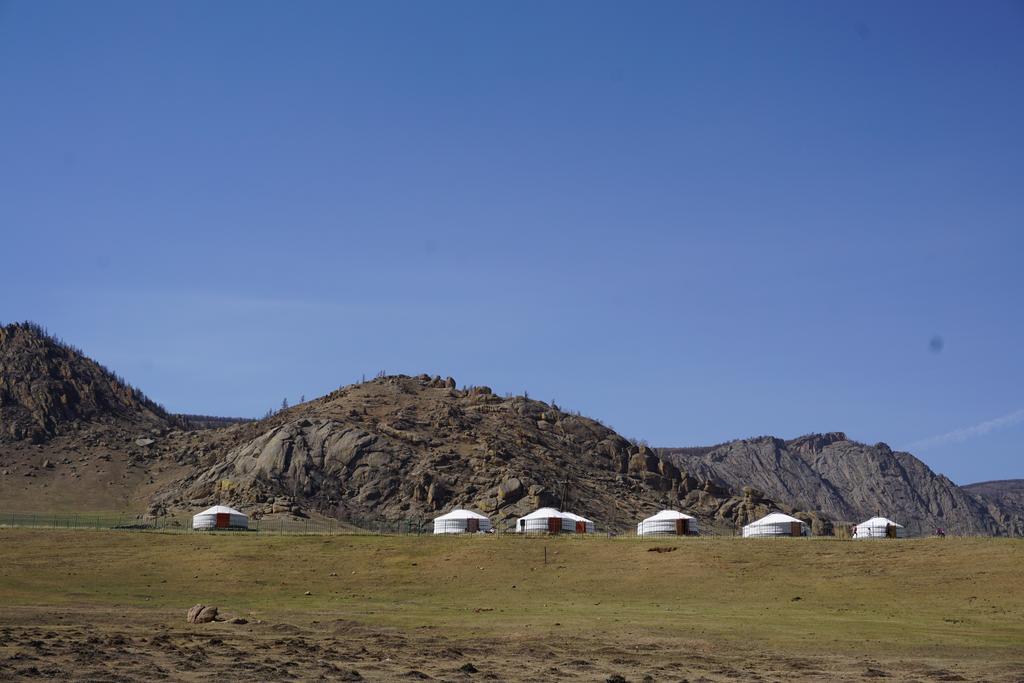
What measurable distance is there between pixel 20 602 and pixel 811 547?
186 ft

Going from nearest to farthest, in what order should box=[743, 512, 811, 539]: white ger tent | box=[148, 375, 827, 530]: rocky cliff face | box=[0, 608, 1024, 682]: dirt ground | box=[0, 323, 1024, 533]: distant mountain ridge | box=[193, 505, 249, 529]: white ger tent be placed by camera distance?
1. box=[0, 608, 1024, 682]: dirt ground
2. box=[193, 505, 249, 529]: white ger tent
3. box=[743, 512, 811, 539]: white ger tent
4. box=[148, 375, 827, 530]: rocky cliff face
5. box=[0, 323, 1024, 533]: distant mountain ridge

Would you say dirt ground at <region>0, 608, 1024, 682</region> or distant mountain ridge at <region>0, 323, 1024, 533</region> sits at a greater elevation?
distant mountain ridge at <region>0, 323, 1024, 533</region>

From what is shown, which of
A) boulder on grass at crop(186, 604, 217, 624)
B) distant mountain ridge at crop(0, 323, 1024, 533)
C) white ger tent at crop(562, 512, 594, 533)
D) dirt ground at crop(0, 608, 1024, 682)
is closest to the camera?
dirt ground at crop(0, 608, 1024, 682)

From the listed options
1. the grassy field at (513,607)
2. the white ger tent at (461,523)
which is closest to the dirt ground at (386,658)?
the grassy field at (513,607)

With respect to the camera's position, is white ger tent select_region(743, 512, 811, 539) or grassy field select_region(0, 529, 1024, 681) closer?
grassy field select_region(0, 529, 1024, 681)

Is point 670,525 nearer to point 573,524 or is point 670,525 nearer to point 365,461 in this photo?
point 573,524

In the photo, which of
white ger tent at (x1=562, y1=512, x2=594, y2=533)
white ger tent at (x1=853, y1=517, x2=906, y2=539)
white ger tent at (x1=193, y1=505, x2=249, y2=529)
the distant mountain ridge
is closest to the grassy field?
white ger tent at (x1=193, y1=505, x2=249, y2=529)

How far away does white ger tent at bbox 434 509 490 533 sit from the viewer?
114 m

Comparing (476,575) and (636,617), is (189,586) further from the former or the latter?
(636,617)

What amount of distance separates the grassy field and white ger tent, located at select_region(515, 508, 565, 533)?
19.8 m

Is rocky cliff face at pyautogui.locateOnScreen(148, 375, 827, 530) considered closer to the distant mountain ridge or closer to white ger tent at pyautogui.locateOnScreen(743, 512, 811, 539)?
the distant mountain ridge

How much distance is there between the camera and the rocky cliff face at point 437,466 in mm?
139875

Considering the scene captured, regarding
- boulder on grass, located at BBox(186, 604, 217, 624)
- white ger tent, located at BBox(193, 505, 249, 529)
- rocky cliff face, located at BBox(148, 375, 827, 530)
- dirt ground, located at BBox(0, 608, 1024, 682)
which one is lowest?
dirt ground, located at BBox(0, 608, 1024, 682)

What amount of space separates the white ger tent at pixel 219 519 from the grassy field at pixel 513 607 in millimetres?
17995
